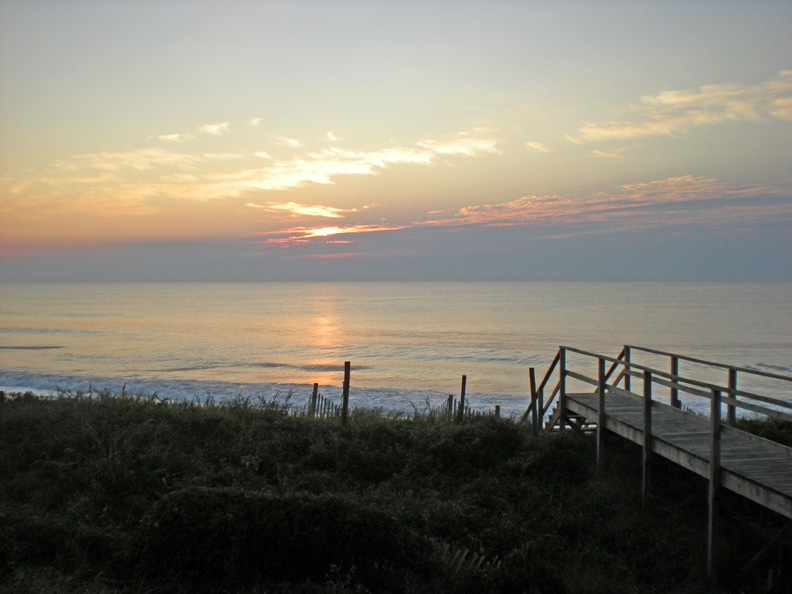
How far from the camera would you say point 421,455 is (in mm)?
11852

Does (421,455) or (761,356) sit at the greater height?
(421,455)

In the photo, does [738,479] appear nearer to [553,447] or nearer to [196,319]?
[553,447]

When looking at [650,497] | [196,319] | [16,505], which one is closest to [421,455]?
[650,497]

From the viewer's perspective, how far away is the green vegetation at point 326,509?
726cm

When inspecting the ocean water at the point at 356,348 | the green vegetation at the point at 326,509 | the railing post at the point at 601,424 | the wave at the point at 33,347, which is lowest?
the ocean water at the point at 356,348

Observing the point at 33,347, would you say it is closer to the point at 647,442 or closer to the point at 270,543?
the point at 270,543

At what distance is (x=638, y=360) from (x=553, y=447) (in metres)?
34.7

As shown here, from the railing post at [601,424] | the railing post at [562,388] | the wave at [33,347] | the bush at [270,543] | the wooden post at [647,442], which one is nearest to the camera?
the bush at [270,543]

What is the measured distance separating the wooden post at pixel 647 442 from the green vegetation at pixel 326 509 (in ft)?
0.75

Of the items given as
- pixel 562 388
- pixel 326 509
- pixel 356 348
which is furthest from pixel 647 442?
pixel 356 348

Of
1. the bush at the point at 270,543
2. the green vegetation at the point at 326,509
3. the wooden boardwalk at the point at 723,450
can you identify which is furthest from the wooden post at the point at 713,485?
the bush at the point at 270,543

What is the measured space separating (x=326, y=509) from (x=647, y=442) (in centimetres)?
548

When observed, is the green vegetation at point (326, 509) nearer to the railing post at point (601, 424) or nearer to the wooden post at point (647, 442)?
the wooden post at point (647, 442)

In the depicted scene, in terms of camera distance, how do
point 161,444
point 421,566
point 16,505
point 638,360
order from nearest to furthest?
point 421,566, point 16,505, point 161,444, point 638,360
